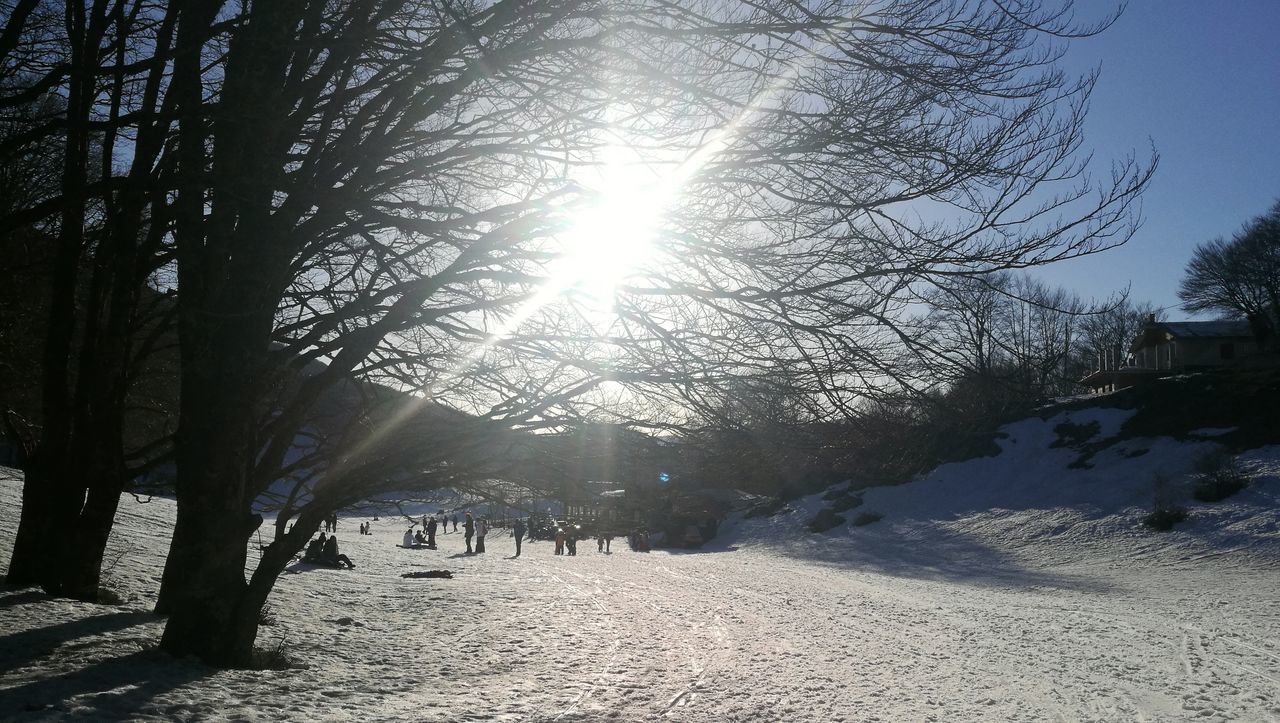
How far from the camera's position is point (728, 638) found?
12.4m

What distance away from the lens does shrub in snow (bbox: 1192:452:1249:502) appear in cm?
2720

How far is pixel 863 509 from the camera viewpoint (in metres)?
38.7

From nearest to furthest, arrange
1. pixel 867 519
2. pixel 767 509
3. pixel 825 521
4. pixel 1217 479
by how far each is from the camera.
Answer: pixel 1217 479, pixel 867 519, pixel 825 521, pixel 767 509

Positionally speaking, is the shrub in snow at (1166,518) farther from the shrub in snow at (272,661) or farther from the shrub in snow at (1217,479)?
the shrub in snow at (272,661)

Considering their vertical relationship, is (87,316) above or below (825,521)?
above

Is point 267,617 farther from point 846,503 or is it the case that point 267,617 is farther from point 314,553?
point 846,503

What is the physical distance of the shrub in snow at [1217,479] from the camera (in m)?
27.2

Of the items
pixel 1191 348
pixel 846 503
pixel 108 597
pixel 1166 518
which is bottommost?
pixel 108 597

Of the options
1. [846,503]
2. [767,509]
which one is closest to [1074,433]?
[846,503]

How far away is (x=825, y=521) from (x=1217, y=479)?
14733mm

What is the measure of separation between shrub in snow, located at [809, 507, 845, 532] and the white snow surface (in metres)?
9.44

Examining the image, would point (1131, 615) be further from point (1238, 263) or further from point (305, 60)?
point (1238, 263)

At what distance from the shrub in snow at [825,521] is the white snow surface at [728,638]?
9439 millimetres

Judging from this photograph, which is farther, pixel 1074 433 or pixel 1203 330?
pixel 1203 330
